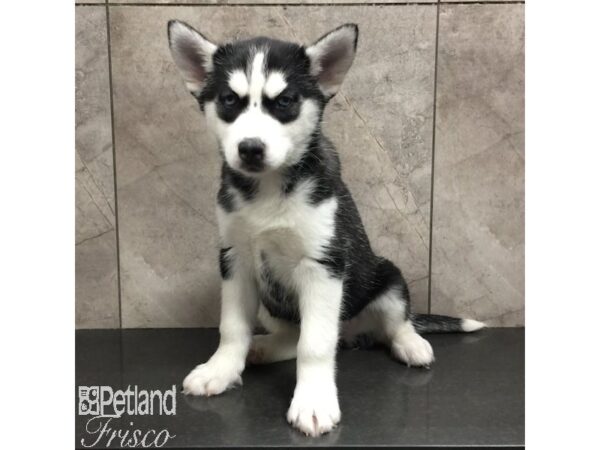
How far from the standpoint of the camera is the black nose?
68.8 inches

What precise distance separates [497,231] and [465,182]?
297 millimetres

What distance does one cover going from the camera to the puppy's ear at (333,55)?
1955 millimetres

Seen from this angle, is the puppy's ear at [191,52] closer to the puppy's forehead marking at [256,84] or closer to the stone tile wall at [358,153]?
the puppy's forehead marking at [256,84]

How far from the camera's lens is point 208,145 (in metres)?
2.76

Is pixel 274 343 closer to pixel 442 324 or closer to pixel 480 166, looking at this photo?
pixel 442 324

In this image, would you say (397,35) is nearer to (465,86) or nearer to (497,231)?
(465,86)

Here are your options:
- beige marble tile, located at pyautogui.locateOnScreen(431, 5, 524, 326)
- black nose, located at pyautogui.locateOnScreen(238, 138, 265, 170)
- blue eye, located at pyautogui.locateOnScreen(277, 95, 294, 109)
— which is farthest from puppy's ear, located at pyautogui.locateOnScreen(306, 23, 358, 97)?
beige marble tile, located at pyautogui.locateOnScreen(431, 5, 524, 326)

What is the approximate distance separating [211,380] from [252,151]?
0.88 m

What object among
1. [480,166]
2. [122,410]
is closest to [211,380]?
[122,410]

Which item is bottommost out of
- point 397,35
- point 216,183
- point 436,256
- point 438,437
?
point 438,437

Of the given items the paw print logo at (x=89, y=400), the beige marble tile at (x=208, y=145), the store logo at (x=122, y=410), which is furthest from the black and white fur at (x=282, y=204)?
the beige marble tile at (x=208, y=145)

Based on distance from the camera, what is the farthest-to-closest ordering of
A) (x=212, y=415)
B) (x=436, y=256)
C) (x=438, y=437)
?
(x=436, y=256), (x=212, y=415), (x=438, y=437)

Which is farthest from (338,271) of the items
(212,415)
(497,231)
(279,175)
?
(497,231)

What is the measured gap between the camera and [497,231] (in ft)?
9.25
